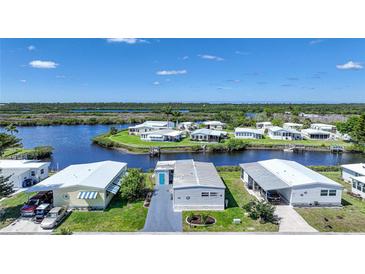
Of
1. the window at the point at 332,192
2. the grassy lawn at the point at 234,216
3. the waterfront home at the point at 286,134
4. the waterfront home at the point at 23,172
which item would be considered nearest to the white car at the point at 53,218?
the grassy lawn at the point at 234,216

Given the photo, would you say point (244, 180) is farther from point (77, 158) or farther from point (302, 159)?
point (77, 158)

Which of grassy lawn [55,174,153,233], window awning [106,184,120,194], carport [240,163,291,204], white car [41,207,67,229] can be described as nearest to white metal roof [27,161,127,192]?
window awning [106,184,120,194]

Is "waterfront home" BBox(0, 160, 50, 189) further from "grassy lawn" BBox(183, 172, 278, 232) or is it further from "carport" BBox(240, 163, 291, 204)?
"carport" BBox(240, 163, 291, 204)

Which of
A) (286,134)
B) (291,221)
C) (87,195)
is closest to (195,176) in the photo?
(291,221)

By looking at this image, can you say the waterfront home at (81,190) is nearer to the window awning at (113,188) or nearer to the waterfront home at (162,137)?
the window awning at (113,188)
